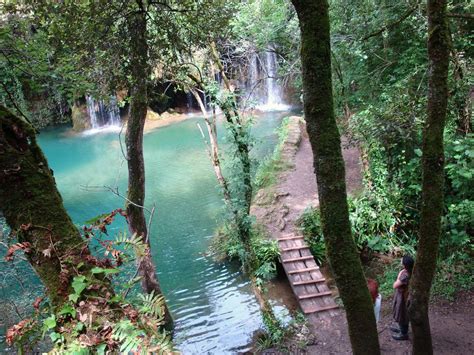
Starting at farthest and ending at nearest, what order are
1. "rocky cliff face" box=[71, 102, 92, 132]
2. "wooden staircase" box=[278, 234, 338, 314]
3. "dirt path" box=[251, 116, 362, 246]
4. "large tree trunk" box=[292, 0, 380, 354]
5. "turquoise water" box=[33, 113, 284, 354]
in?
"rocky cliff face" box=[71, 102, 92, 132]
"dirt path" box=[251, 116, 362, 246]
"turquoise water" box=[33, 113, 284, 354]
"wooden staircase" box=[278, 234, 338, 314]
"large tree trunk" box=[292, 0, 380, 354]

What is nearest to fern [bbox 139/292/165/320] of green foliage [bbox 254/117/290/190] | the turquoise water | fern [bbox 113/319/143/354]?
fern [bbox 113/319/143/354]

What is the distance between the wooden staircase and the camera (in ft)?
21.9

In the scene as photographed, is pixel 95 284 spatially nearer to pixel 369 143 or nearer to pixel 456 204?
pixel 456 204

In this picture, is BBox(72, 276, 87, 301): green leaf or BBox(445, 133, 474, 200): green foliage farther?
BBox(445, 133, 474, 200): green foliage

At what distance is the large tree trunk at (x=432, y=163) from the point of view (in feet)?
10.5

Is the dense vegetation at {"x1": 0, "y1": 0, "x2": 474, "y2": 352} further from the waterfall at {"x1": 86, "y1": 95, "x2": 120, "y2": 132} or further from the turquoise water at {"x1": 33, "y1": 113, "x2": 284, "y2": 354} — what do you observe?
the waterfall at {"x1": 86, "y1": 95, "x2": 120, "y2": 132}

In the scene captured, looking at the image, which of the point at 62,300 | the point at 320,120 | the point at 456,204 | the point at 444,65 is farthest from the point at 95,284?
the point at 456,204

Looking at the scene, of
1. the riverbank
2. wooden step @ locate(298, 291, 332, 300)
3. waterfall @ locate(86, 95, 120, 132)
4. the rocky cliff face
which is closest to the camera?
wooden step @ locate(298, 291, 332, 300)

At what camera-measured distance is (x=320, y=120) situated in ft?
9.74

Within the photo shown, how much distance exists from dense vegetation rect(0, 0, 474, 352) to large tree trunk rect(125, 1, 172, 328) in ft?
0.06

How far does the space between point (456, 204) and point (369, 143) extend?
2.39 metres

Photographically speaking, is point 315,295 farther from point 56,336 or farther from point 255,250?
point 56,336

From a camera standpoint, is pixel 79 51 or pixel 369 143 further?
pixel 369 143

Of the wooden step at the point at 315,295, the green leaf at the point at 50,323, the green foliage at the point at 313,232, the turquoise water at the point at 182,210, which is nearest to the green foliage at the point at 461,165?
the wooden step at the point at 315,295
